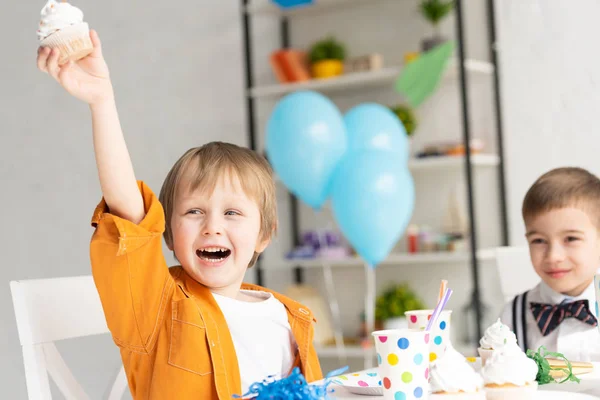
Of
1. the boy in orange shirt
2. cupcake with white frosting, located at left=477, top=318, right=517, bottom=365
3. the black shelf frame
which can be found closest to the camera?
cupcake with white frosting, located at left=477, top=318, right=517, bottom=365

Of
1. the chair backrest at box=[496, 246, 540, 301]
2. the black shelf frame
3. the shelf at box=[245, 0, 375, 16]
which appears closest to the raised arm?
the chair backrest at box=[496, 246, 540, 301]

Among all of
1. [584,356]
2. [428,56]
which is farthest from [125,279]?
[428,56]

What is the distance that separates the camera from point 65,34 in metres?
1.00

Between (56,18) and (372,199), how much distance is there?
210 cm

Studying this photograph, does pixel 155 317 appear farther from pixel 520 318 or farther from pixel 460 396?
pixel 520 318

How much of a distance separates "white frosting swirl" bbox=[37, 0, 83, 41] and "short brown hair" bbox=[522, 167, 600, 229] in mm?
1025

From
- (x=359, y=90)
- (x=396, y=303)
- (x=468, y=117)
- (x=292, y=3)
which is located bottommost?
(x=396, y=303)

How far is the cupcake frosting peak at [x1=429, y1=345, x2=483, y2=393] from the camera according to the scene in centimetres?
90

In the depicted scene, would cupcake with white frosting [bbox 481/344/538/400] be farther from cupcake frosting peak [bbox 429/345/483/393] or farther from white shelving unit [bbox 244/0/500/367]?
white shelving unit [bbox 244/0/500/367]

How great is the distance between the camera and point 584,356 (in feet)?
4.98

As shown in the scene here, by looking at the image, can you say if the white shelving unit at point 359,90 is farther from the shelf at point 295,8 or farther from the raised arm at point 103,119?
the raised arm at point 103,119

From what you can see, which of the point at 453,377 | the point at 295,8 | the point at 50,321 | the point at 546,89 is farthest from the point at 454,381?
the point at 295,8

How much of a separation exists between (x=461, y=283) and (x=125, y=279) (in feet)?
9.57

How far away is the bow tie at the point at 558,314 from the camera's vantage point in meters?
1.55
